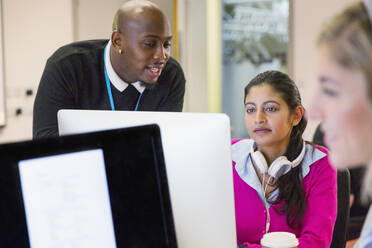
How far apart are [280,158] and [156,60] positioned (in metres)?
0.76

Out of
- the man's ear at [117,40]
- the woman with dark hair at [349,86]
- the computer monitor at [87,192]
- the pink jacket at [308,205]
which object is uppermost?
the man's ear at [117,40]

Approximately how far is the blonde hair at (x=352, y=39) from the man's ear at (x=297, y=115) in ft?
2.75

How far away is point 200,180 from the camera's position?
884 millimetres

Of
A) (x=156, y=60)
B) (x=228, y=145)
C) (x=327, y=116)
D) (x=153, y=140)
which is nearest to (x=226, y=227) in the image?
(x=228, y=145)

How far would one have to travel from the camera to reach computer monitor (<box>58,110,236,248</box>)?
2.89 feet

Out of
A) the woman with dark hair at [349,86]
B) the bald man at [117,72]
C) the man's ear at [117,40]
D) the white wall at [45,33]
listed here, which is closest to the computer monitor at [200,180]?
the woman with dark hair at [349,86]

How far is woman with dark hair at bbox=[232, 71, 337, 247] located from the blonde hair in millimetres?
770

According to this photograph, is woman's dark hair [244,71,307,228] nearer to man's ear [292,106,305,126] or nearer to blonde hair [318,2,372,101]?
A: man's ear [292,106,305,126]

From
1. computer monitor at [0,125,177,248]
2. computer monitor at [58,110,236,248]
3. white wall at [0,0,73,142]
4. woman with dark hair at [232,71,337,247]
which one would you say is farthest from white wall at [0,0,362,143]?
computer monitor at [0,125,177,248]

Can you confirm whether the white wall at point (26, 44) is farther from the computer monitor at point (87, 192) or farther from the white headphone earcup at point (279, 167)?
the computer monitor at point (87, 192)

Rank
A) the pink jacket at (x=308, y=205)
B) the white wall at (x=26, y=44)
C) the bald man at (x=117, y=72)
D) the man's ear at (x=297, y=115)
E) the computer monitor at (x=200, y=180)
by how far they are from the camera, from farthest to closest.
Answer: the white wall at (x=26, y=44) < the bald man at (x=117, y=72) < the man's ear at (x=297, y=115) < the pink jacket at (x=308, y=205) < the computer monitor at (x=200, y=180)

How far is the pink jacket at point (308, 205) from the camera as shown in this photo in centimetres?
126

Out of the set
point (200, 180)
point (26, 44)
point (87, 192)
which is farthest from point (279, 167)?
point (26, 44)

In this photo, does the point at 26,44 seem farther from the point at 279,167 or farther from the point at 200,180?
the point at 200,180
